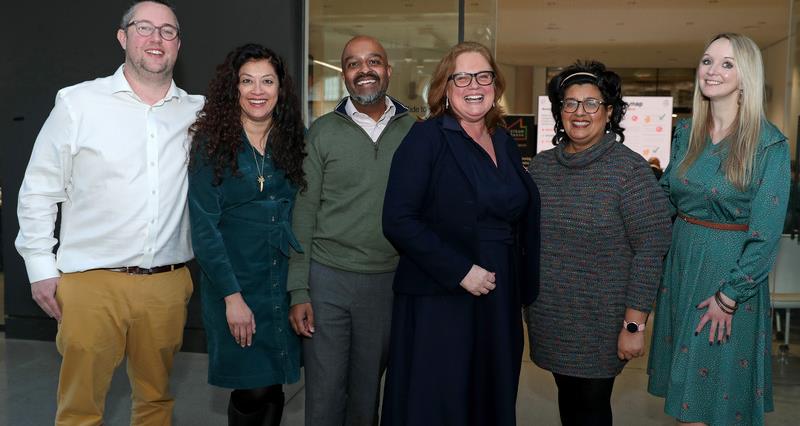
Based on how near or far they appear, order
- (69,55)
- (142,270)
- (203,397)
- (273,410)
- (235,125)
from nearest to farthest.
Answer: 1. (235,125)
2. (142,270)
3. (273,410)
4. (203,397)
5. (69,55)

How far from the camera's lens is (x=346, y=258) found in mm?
2688

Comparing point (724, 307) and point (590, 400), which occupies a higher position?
point (724, 307)

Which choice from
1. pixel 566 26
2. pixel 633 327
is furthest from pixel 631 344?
pixel 566 26

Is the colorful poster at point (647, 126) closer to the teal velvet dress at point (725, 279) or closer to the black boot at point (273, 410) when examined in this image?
the teal velvet dress at point (725, 279)

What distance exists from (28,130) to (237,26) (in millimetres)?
1826

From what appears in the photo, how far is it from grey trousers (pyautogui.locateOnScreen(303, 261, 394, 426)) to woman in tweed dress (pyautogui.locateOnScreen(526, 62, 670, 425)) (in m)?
0.60

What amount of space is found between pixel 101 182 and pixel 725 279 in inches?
88.7

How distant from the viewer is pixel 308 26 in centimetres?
516

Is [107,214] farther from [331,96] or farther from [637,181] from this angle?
[331,96]

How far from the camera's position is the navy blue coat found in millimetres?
2316

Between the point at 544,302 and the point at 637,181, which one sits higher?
the point at 637,181

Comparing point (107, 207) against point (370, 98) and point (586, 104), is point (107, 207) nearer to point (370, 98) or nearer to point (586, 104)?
point (370, 98)

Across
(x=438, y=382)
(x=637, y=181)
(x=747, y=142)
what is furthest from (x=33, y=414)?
(x=747, y=142)

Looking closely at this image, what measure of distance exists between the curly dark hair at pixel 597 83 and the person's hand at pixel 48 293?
6.46 ft
